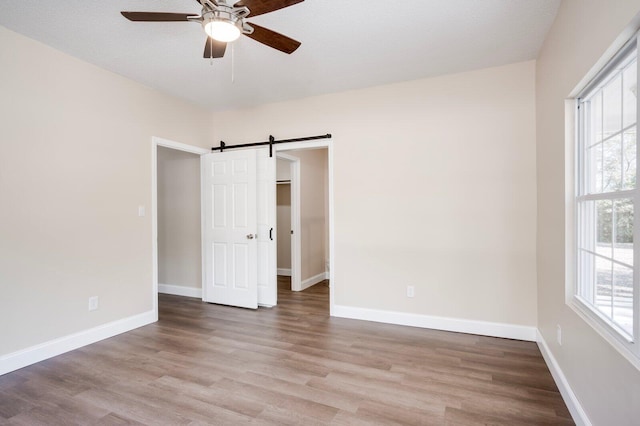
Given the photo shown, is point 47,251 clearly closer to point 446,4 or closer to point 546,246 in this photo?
point 446,4

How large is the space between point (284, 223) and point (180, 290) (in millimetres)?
2431

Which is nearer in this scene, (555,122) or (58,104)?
(555,122)

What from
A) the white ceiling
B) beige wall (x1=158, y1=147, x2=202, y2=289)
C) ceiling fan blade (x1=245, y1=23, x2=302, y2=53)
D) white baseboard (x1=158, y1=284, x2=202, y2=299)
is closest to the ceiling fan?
ceiling fan blade (x1=245, y1=23, x2=302, y2=53)

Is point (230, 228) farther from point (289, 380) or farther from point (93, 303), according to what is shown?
point (289, 380)

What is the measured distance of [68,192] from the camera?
10.1 ft

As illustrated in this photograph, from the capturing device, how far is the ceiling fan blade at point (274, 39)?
83.8 inches

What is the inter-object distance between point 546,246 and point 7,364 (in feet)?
14.7

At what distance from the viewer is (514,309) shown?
3285mm

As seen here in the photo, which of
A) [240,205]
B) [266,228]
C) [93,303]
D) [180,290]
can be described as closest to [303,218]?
[266,228]

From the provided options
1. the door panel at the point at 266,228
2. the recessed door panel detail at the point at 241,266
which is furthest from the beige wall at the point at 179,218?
the door panel at the point at 266,228

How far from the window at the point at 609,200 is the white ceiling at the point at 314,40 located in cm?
97

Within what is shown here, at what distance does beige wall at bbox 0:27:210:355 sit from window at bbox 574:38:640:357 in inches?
158

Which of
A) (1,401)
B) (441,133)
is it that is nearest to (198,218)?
(1,401)

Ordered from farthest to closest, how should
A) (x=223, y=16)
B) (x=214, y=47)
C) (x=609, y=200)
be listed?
(x=214, y=47)
(x=223, y=16)
(x=609, y=200)
